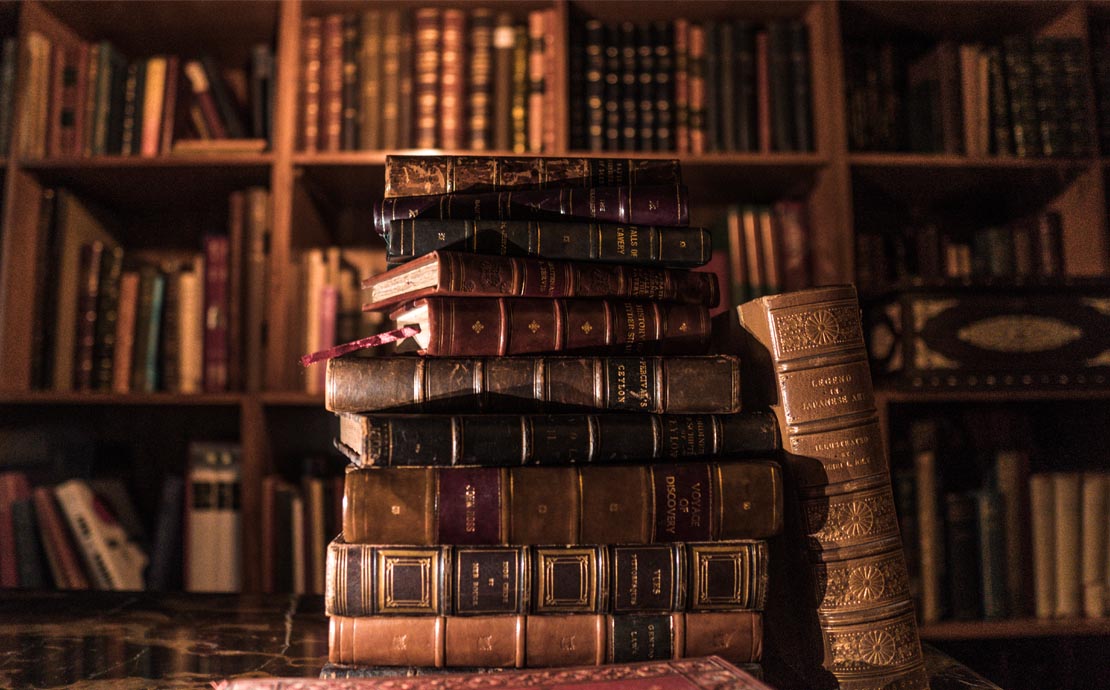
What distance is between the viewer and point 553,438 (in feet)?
1.82

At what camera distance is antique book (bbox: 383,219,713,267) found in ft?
2.00

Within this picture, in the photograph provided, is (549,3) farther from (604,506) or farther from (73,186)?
(604,506)

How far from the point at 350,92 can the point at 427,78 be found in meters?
0.16

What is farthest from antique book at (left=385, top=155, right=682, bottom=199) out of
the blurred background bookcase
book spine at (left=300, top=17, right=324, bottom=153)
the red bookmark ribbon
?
book spine at (left=300, top=17, right=324, bottom=153)

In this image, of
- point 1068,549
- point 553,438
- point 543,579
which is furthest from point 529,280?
point 1068,549

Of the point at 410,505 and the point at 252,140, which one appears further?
the point at 252,140

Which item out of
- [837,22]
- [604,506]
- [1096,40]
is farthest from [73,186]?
[1096,40]

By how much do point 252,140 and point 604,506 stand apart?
1285mm

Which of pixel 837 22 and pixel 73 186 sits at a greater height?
pixel 837 22

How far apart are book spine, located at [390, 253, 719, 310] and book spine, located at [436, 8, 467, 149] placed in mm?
912

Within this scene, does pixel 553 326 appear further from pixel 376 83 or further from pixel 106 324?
pixel 106 324

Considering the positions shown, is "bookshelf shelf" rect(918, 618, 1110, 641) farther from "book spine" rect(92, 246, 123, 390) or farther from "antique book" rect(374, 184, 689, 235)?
"book spine" rect(92, 246, 123, 390)

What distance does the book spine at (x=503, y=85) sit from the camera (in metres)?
1.46

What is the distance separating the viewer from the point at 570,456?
1.83ft
